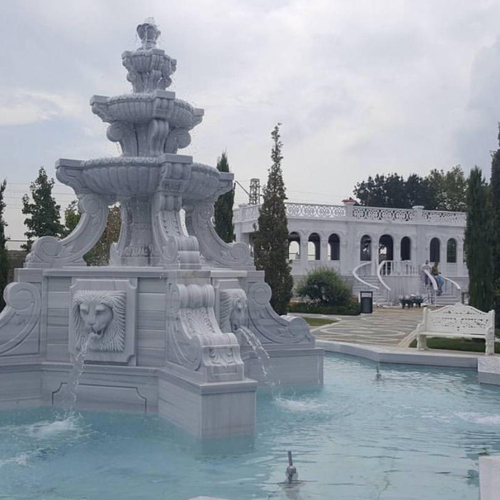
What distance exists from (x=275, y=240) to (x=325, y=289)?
9616mm

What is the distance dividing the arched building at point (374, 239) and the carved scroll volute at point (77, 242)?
88.4ft

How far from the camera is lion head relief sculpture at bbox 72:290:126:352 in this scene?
7.68 m

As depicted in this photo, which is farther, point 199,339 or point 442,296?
point 442,296

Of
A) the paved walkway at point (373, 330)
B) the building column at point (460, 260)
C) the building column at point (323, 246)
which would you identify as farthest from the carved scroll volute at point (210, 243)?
the building column at point (460, 260)

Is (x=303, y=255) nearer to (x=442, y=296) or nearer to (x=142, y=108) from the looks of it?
(x=442, y=296)

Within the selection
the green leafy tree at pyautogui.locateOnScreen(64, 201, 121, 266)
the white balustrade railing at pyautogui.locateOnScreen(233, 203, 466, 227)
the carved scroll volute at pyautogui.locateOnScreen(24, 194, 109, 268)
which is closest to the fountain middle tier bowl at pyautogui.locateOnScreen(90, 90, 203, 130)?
the carved scroll volute at pyautogui.locateOnScreen(24, 194, 109, 268)

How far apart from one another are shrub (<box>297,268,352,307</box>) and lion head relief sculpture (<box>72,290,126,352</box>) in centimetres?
2177

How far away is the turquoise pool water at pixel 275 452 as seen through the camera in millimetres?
5023

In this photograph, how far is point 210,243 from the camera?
980 centimetres

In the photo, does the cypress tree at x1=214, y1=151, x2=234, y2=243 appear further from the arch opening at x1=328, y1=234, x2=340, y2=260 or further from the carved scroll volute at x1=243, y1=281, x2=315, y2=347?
the arch opening at x1=328, y1=234, x2=340, y2=260

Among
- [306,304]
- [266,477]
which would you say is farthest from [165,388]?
[306,304]

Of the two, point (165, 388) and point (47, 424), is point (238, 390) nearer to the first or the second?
point (165, 388)

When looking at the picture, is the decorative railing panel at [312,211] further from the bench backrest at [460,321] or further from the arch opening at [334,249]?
the bench backrest at [460,321]

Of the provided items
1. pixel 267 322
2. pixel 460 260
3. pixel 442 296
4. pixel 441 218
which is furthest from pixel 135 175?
pixel 460 260
